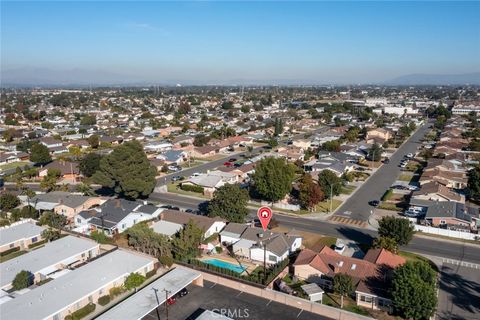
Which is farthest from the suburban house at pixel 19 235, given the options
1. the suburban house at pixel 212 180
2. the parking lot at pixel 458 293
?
the parking lot at pixel 458 293

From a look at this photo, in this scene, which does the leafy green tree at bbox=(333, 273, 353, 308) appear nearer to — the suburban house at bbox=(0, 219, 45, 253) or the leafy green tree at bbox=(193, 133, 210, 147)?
the suburban house at bbox=(0, 219, 45, 253)

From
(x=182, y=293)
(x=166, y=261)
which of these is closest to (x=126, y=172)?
(x=166, y=261)

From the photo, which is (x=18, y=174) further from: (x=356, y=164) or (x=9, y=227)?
(x=356, y=164)

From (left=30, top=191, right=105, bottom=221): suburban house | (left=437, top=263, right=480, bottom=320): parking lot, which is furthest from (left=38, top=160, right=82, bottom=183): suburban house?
(left=437, top=263, right=480, bottom=320): parking lot

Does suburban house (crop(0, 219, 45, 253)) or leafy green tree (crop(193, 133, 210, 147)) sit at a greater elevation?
leafy green tree (crop(193, 133, 210, 147))

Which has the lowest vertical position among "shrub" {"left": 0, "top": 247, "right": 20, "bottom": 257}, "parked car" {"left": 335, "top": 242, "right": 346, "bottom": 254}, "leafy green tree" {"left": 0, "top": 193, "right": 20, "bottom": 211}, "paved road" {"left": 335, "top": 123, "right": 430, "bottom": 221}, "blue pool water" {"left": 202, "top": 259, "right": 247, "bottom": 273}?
"shrub" {"left": 0, "top": 247, "right": 20, "bottom": 257}

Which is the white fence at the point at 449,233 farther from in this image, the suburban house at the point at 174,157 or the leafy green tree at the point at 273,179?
the suburban house at the point at 174,157

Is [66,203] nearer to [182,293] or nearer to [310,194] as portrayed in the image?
[182,293]
